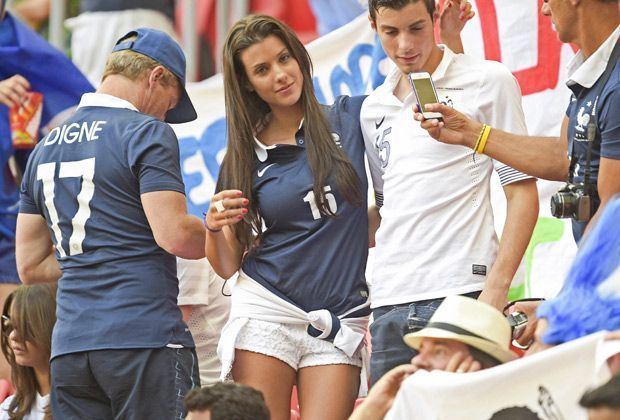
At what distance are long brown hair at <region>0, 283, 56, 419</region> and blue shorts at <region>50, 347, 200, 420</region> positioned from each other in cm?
101

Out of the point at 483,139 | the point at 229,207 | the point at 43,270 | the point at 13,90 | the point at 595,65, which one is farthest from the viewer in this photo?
the point at 13,90

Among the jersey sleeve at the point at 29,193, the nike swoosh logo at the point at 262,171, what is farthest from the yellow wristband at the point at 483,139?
the jersey sleeve at the point at 29,193

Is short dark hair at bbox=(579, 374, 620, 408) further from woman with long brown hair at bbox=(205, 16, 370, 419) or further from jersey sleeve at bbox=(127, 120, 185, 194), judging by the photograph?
jersey sleeve at bbox=(127, 120, 185, 194)

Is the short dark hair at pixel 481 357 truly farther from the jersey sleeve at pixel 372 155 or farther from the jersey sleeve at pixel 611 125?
the jersey sleeve at pixel 372 155

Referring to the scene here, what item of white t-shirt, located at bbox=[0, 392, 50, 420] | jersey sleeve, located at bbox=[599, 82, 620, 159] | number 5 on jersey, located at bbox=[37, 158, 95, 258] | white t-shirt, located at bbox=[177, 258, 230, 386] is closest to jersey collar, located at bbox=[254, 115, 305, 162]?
number 5 on jersey, located at bbox=[37, 158, 95, 258]

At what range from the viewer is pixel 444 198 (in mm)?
4059

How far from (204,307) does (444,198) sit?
1.66 m

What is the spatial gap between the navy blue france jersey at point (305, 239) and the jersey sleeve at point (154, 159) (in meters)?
0.29

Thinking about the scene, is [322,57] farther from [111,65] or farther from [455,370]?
[455,370]

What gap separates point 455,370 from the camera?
128 inches

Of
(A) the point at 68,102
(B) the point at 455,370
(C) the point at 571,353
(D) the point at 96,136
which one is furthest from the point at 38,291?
(C) the point at 571,353

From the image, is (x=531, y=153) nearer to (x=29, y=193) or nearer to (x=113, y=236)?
(x=113, y=236)

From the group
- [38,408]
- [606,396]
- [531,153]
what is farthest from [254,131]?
[606,396]

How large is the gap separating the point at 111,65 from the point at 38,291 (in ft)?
3.90
